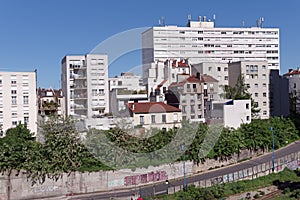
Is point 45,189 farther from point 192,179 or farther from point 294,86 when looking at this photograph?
point 294,86

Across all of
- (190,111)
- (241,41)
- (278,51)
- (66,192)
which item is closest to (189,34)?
(241,41)

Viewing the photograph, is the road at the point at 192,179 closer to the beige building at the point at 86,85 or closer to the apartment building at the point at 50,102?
the beige building at the point at 86,85

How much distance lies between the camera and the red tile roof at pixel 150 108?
58.2ft

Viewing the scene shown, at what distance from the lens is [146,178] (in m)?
13.9

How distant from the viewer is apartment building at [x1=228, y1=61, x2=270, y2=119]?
24156 millimetres

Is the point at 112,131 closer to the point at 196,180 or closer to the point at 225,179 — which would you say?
the point at 196,180

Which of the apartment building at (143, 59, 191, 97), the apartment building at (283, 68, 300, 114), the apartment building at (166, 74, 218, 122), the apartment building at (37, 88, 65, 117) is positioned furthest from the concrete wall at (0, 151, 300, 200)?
the apartment building at (283, 68, 300, 114)

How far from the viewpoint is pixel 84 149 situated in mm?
13891

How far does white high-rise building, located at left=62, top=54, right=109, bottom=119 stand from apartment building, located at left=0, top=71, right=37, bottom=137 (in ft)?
8.86

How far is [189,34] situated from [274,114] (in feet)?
62.2

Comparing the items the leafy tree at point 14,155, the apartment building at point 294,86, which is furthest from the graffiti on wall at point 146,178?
the apartment building at point 294,86

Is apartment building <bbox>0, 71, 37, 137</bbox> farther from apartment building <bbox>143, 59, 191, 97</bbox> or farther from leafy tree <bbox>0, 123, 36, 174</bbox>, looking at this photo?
apartment building <bbox>143, 59, 191, 97</bbox>

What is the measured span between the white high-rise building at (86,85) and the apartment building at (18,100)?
2701 mm

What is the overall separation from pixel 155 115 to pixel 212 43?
2613 cm
